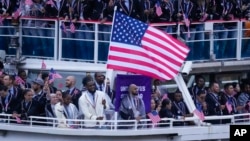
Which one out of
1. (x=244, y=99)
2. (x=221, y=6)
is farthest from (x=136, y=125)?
(x=221, y=6)

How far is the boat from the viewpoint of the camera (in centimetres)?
2680

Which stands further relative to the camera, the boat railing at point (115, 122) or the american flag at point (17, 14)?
the american flag at point (17, 14)

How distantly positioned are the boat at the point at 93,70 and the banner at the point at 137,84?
42 centimetres

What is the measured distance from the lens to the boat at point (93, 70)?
87.9 feet

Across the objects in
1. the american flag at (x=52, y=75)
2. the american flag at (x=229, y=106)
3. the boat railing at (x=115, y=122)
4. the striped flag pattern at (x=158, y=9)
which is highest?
the striped flag pattern at (x=158, y=9)

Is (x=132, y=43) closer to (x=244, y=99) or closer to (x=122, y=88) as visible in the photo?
(x=122, y=88)

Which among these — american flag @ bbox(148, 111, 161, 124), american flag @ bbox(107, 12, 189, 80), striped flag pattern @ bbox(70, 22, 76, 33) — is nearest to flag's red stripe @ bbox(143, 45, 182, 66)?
american flag @ bbox(107, 12, 189, 80)

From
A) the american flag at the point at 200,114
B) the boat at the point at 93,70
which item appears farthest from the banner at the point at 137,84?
the american flag at the point at 200,114

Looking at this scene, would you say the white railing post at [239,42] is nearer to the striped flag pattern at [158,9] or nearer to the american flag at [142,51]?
the striped flag pattern at [158,9]

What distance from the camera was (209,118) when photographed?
90.5 feet

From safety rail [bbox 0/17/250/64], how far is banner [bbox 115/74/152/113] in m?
1.71

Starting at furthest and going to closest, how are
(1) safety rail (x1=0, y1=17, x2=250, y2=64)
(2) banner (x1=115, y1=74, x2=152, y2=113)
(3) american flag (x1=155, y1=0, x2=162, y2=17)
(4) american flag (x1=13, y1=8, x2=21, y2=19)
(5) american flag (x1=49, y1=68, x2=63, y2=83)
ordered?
1. (3) american flag (x1=155, y1=0, x2=162, y2=17)
2. (4) american flag (x1=13, y1=8, x2=21, y2=19)
3. (1) safety rail (x1=0, y1=17, x2=250, y2=64)
4. (5) american flag (x1=49, y1=68, x2=63, y2=83)
5. (2) banner (x1=115, y1=74, x2=152, y2=113)

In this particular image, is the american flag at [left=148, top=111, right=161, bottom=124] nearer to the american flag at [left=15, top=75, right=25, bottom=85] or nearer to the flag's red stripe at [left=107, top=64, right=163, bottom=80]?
the flag's red stripe at [left=107, top=64, right=163, bottom=80]

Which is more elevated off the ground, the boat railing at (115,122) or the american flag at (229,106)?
the american flag at (229,106)
